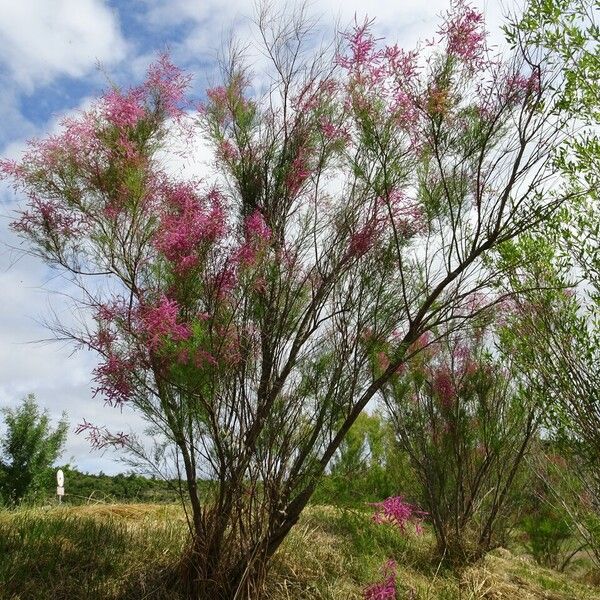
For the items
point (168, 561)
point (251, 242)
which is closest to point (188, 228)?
point (251, 242)

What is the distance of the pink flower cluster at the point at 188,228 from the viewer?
513 cm

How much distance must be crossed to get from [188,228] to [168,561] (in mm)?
2510

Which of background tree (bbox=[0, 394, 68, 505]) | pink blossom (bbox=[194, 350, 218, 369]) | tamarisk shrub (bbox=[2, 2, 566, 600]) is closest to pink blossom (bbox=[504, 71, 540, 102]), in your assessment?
tamarisk shrub (bbox=[2, 2, 566, 600])

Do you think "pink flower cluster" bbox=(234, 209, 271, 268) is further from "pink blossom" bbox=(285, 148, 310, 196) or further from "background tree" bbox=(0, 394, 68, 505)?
"background tree" bbox=(0, 394, 68, 505)

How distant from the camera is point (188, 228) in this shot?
5.21 meters

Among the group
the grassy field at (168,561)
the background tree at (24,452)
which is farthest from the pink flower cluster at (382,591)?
the background tree at (24,452)

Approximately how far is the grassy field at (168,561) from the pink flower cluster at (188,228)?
2267 millimetres

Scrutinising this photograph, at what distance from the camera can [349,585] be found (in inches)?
227

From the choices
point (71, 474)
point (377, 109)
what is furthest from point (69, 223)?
point (71, 474)

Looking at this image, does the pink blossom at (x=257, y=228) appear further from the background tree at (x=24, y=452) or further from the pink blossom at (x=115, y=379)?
the background tree at (x=24, y=452)

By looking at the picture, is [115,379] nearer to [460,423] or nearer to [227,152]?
[227,152]

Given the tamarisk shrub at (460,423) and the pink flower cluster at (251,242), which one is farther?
the tamarisk shrub at (460,423)

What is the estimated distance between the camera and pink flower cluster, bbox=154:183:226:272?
513 cm

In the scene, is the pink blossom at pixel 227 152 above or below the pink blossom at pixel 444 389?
above
